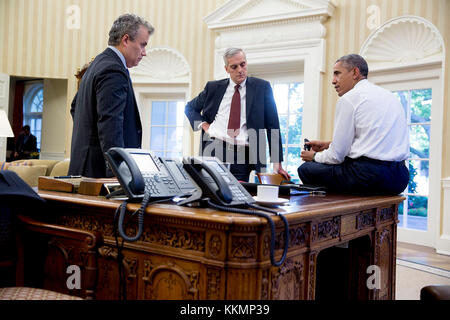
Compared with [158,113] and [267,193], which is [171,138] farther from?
[267,193]

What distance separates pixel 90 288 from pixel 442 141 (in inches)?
160

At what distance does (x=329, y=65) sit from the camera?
5.01m

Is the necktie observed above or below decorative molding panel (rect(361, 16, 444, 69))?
below

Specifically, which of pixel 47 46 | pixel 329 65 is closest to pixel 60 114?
pixel 47 46

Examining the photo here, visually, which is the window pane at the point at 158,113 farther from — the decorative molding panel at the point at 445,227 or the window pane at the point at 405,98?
the decorative molding panel at the point at 445,227

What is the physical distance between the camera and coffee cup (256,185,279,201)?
1.35 metres

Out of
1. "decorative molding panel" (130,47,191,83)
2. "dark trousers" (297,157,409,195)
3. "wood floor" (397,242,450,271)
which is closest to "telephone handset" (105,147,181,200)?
"dark trousers" (297,157,409,195)

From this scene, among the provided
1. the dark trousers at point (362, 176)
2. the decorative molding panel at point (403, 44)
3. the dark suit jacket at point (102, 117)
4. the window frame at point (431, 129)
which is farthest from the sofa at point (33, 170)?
the window frame at point (431, 129)

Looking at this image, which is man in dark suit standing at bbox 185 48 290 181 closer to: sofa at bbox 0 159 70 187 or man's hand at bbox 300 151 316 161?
man's hand at bbox 300 151 316 161

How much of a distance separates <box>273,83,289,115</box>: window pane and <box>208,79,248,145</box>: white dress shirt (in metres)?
2.51

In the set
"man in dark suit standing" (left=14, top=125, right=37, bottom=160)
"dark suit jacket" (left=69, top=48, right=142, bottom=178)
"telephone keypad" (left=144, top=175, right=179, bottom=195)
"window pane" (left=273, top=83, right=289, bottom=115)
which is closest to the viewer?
"telephone keypad" (left=144, top=175, right=179, bottom=195)

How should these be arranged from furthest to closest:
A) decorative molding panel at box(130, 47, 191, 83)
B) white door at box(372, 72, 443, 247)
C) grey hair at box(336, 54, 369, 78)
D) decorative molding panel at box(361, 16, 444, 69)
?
decorative molding panel at box(130, 47, 191, 83) < white door at box(372, 72, 443, 247) < decorative molding panel at box(361, 16, 444, 69) < grey hair at box(336, 54, 369, 78)

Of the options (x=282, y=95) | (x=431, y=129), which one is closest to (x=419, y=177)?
(x=431, y=129)

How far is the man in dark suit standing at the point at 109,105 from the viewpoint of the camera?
197cm
